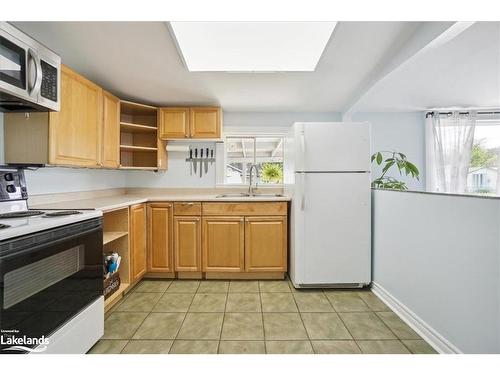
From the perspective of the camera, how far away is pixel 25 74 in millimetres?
1397

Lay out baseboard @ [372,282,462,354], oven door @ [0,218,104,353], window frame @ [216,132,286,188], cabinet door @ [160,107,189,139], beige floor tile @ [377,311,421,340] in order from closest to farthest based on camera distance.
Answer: oven door @ [0,218,104,353]
baseboard @ [372,282,462,354]
beige floor tile @ [377,311,421,340]
cabinet door @ [160,107,189,139]
window frame @ [216,132,286,188]

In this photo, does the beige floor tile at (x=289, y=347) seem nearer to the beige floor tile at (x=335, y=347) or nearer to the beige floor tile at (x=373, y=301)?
the beige floor tile at (x=335, y=347)

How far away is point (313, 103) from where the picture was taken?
122 inches

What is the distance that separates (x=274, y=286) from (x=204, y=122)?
2.12 meters

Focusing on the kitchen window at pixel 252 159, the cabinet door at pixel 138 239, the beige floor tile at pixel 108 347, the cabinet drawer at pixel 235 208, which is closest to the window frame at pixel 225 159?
the kitchen window at pixel 252 159

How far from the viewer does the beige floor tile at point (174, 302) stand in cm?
215

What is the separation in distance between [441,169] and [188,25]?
377 centimetres

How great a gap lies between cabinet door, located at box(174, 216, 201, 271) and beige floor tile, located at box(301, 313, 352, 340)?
1295 millimetres

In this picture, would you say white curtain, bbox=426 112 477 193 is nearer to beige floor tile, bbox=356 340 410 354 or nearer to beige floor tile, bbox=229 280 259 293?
beige floor tile, bbox=356 340 410 354

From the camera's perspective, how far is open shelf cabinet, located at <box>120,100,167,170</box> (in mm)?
3137

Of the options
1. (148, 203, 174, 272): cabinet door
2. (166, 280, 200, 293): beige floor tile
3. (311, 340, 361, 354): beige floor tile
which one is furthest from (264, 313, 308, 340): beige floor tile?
(148, 203, 174, 272): cabinet door
